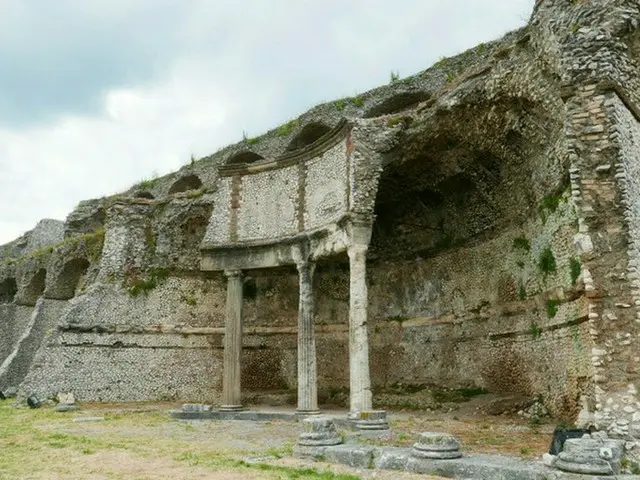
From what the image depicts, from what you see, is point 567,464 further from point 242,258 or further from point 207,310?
point 207,310

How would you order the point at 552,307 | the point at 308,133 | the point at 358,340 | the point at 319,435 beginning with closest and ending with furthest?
1. the point at 319,435
2. the point at 552,307
3. the point at 358,340
4. the point at 308,133

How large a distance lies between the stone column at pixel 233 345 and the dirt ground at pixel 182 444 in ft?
5.73

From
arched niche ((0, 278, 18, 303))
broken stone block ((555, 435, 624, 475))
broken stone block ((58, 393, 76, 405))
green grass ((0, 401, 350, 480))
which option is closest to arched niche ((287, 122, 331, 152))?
broken stone block ((58, 393, 76, 405))

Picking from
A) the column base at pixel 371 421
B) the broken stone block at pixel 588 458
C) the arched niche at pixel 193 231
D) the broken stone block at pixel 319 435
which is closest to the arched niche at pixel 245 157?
the arched niche at pixel 193 231

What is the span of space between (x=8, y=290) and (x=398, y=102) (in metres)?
19.9

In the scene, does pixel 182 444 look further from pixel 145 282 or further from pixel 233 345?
pixel 145 282

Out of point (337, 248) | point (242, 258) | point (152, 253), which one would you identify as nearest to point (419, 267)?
point (337, 248)

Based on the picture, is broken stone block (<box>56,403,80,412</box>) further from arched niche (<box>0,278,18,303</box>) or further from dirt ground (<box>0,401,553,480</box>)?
arched niche (<box>0,278,18,303</box>)

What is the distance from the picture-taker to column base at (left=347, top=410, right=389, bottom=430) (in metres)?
11.5

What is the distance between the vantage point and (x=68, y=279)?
23281mm

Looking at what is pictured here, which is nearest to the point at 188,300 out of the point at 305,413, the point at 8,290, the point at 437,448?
the point at 305,413

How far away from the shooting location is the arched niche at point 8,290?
27.4 m

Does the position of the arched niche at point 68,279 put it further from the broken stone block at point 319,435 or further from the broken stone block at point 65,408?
the broken stone block at point 319,435

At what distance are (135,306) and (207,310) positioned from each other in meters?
2.25
